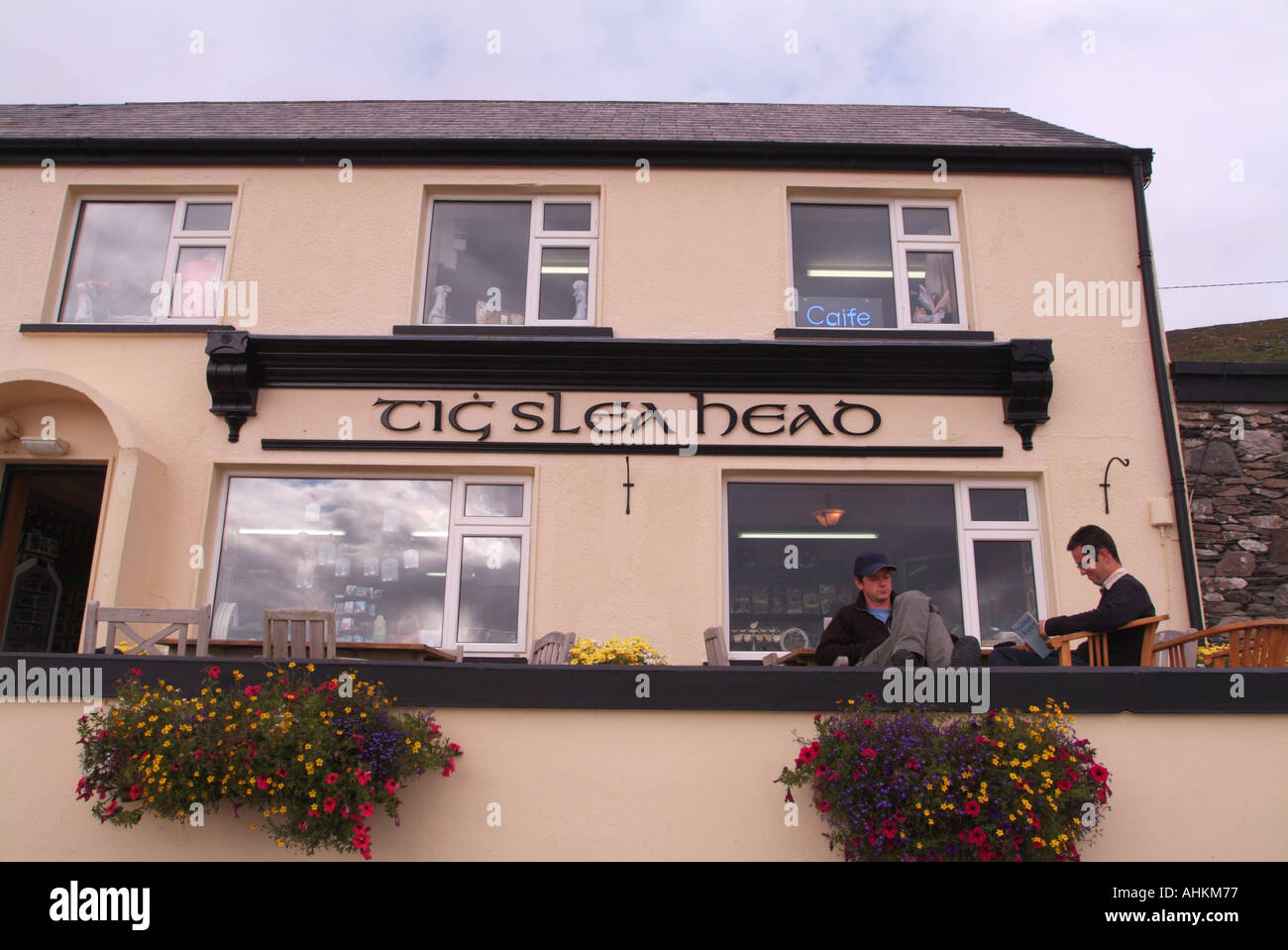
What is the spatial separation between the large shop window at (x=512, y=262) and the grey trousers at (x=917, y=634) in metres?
4.78

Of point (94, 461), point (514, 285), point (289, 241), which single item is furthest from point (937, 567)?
point (94, 461)

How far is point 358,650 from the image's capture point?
7082mm

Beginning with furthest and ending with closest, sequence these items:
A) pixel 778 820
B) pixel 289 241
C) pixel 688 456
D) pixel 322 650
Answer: pixel 289 241 → pixel 688 456 → pixel 322 650 → pixel 778 820

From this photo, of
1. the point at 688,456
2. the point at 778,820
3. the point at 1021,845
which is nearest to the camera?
the point at 1021,845

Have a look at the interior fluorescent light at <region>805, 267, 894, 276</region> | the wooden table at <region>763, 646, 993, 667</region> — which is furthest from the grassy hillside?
the wooden table at <region>763, 646, 993, 667</region>

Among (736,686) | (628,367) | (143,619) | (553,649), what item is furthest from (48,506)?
(736,686)

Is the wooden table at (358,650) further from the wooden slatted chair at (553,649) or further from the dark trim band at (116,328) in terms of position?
the dark trim band at (116,328)

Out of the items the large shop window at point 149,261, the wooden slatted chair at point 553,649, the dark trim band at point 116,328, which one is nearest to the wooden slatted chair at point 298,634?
the wooden slatted chair at point 553,649

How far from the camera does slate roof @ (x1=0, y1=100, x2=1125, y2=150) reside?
9852mm

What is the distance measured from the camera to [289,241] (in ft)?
31.1

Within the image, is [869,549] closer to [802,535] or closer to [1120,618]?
[802,535]
